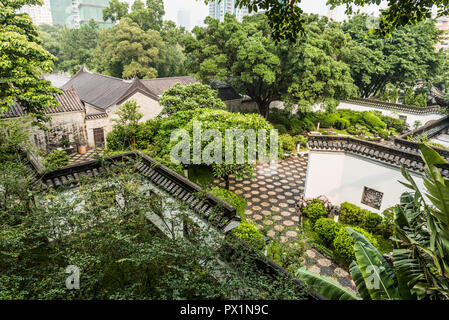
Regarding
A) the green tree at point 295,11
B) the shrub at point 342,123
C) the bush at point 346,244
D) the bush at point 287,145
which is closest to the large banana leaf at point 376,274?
the green tree at point 295,11

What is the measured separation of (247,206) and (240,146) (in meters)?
2.89

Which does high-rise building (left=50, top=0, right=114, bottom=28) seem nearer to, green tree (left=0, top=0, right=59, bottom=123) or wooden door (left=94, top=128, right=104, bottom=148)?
wooden door (left=94, top=128, right=104, bottom=148)

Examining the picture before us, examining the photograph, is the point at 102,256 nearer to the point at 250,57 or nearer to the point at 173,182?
the point at 173,182

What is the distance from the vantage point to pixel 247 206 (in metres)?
12.1

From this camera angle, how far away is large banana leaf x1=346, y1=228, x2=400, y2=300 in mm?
3699

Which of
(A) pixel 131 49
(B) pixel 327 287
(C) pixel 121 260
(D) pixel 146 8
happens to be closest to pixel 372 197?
(B) pixel 327 287

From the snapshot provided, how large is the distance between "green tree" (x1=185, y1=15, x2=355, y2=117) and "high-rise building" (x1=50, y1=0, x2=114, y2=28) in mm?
98088

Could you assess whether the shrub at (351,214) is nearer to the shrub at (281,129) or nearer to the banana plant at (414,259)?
the banana plant at (414,259)

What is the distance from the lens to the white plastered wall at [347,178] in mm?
10089

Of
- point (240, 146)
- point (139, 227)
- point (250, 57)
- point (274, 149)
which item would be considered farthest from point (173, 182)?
point (250, 57)

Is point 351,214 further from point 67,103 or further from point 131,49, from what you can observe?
point 131,49

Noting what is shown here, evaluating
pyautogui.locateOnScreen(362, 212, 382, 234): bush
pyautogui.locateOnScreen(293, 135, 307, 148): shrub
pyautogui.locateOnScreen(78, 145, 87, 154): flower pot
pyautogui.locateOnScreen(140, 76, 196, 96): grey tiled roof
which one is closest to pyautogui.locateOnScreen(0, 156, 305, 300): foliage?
pyautogui.locateOnScreen(362, 212, 382, 234): bush

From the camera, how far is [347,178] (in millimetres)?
11219

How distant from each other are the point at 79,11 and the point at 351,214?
455 feet
